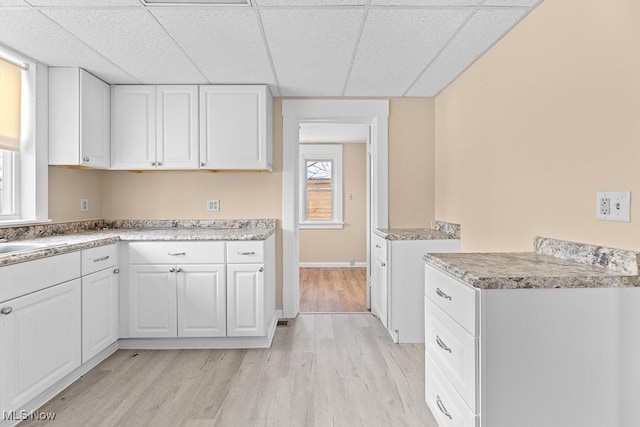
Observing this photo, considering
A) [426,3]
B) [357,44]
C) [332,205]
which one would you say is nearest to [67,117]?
[357,44]

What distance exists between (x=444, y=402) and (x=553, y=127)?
137cm

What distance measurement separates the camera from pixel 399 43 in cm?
239

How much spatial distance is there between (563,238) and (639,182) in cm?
A: 47

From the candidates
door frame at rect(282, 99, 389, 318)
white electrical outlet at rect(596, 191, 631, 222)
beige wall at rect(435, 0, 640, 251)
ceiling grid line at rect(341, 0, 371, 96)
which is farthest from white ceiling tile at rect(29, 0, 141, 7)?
white electrical outlet at rect(596, 191, 631, 222)

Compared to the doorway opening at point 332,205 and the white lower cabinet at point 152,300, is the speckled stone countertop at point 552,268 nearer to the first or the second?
the white lower cabinet at point 152,300

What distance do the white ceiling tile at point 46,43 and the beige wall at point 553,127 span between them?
8.53 ft

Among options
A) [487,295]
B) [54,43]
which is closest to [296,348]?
[487,295]

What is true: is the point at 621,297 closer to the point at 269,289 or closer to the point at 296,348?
the point at 296,348

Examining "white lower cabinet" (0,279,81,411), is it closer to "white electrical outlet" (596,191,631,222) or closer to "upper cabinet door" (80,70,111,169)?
"upper cabinet door" (80,70,111,169)

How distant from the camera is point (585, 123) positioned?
5.27ft

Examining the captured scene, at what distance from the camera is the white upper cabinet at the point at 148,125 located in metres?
3.20

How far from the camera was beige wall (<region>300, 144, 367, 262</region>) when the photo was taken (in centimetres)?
660
